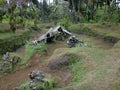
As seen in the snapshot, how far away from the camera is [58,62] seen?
15320 mm

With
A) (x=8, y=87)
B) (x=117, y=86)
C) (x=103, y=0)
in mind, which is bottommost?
(x=8, y=87)

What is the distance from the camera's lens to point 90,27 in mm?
29875

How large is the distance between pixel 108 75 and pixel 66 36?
13.4 meters

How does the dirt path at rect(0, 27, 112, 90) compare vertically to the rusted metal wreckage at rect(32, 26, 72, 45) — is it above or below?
below

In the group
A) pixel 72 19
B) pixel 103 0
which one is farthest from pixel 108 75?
pixel 72 19

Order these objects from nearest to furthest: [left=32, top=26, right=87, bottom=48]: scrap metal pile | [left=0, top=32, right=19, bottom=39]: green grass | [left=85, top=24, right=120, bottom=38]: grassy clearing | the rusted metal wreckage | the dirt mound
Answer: the dirt mound < [left=32, top=26, right=87, bottom=48]: scrap metal pile < the rusted metal wreckage < [left=0, top=32, right=19, bottom=39]: green grass < [left=85, top=24, right=120, bottom=38]: grassy clearing

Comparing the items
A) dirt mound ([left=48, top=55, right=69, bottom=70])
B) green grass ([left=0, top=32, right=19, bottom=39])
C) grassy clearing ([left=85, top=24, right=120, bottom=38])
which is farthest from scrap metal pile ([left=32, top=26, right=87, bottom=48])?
dirt mound ([left=48, top=55, right=69, bottom=70])

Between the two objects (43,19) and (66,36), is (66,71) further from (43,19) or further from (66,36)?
(43,19)

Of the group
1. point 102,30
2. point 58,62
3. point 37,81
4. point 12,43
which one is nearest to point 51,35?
point 12,43

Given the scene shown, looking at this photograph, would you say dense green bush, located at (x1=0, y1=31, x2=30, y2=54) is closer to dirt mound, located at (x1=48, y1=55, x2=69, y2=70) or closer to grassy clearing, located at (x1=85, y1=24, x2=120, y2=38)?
grassy clearing, located at (x1=85, y1=24, x2=120, y2=38)

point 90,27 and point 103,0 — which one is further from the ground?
point 103,0

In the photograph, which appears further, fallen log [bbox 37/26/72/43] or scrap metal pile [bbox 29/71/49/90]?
fallen log [bbox 37/26/72/43]

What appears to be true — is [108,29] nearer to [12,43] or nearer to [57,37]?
[57,37]

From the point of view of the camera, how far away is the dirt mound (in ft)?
49.5
